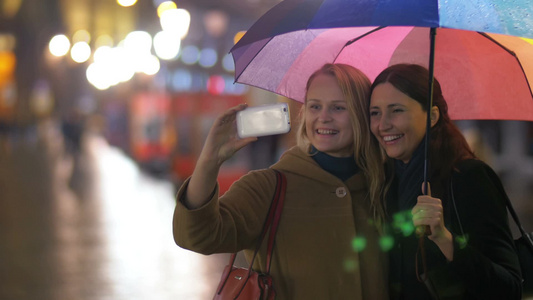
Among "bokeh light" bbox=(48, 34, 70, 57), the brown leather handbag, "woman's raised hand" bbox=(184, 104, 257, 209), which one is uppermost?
"bokeh light" bbox=(48, 34, 70, 57)

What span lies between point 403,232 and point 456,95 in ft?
3.23

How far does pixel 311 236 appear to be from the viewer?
2.94m

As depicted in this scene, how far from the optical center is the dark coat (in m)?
2.68

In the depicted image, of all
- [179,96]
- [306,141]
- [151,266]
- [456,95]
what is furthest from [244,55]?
[179,96]

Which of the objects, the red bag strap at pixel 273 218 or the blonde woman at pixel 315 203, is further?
the red bag strap at pixel 273 218

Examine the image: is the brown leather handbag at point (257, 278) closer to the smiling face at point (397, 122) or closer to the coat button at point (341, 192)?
the coat button at point (341, 192)

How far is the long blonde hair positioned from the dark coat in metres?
0.22

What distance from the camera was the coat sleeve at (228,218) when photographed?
2723 mm

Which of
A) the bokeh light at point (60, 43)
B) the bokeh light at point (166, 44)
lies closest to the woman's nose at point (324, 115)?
the bokeh light at point (166, 44)

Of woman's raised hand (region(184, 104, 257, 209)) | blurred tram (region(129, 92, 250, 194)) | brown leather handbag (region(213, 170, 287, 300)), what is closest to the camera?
woman's raised hand (region(184, 104, 257, 209))

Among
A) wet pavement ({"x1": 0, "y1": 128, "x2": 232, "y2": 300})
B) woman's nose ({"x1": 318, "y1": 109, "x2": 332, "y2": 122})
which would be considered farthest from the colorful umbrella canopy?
wet pavement ({"x1": 0, "y1": 128, "x2": 232, "y2": 300})

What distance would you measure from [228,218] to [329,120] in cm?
59

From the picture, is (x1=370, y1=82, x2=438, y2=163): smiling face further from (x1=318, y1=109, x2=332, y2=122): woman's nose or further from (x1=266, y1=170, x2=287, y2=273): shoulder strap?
(x1=266, y1=170, x2=287, y2=273): shoulder strap

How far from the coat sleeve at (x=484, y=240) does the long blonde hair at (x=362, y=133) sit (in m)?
0.33
